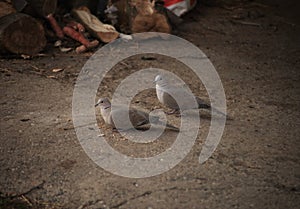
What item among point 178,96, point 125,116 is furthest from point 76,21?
point 125,116

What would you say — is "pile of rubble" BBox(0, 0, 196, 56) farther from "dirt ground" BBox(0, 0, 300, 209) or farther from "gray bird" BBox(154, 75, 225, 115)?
"gray bird" BBox(154, 75, 225, 115)

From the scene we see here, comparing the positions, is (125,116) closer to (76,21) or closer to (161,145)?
(161,145)

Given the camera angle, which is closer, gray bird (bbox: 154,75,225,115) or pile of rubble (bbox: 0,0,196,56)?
gray bird (bbox: 154,75,225,115)

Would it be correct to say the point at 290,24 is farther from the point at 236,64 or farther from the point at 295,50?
the point at 236,64

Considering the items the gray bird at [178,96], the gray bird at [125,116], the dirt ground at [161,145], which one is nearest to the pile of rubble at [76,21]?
the dirt ground at [161,145]

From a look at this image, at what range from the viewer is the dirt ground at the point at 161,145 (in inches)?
130

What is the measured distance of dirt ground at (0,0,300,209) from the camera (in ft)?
10.8

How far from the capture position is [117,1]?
255 inches

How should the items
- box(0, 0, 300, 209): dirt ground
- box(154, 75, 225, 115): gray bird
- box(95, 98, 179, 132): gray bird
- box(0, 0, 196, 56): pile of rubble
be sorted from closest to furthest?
box(0, 0, 300, 209): dirt ground < box(95, 98, 179, 132): gray bird < box(154, 75, 225, 115): gray bird < box(0, 0, 196, 56): pile of rubble

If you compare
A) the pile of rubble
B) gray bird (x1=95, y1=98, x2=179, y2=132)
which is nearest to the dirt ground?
gray bird (x1=95, y1=98, x2=179, y2=132)

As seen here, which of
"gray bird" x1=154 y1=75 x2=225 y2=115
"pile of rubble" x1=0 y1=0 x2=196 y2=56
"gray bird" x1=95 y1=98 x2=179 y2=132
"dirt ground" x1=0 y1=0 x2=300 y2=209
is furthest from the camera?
"pile of rubble" x1=0 y1=0 x2=196 y2=56

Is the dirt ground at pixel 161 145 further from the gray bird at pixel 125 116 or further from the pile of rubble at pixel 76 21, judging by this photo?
the pile of rubble at pixel 76 21

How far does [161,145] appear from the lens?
13.0ft

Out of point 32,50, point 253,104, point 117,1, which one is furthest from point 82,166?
point 117,1
